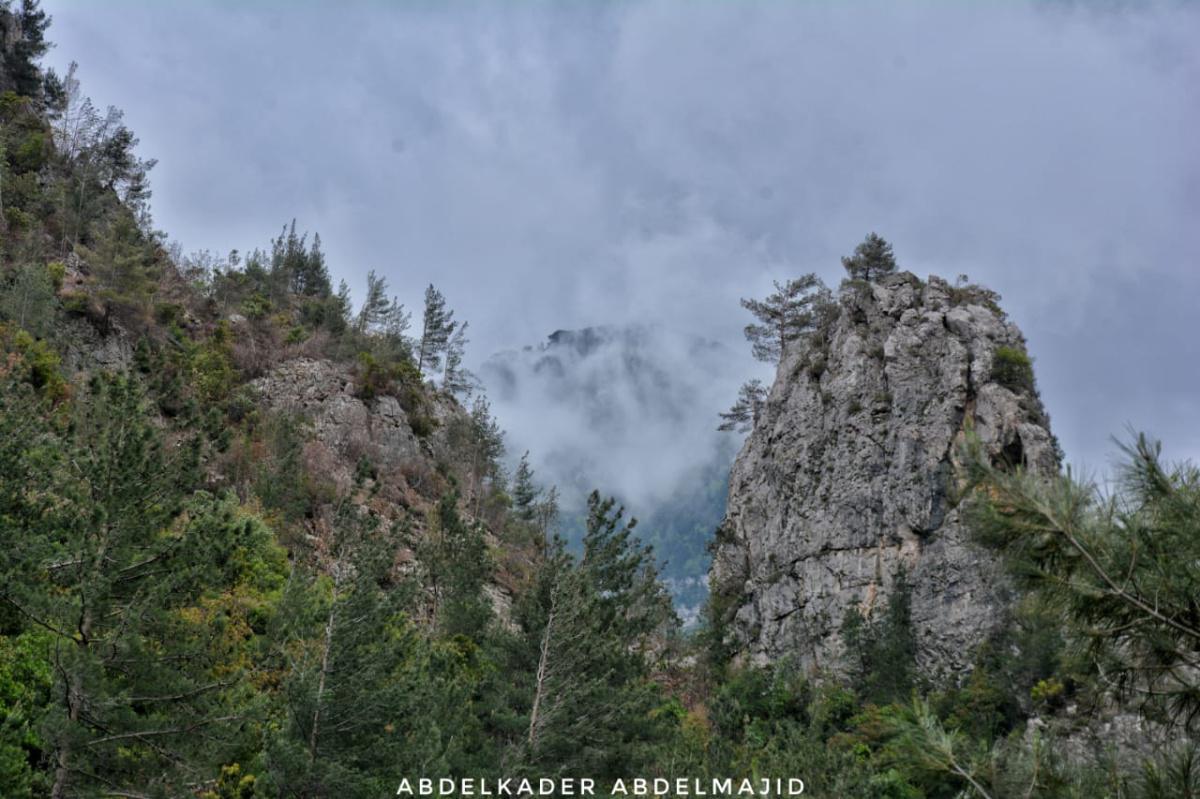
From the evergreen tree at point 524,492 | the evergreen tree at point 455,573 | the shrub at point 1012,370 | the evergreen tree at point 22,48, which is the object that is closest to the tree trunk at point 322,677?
the evergreen tree at point 455,573

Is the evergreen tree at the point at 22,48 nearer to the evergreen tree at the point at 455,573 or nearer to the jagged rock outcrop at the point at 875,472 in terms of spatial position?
the evergreen tree at the point at 455,573

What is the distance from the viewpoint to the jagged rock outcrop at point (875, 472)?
29.8 m

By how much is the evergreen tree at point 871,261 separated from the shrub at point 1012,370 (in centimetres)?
1072

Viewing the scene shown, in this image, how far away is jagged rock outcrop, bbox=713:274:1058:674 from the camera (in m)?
29.8

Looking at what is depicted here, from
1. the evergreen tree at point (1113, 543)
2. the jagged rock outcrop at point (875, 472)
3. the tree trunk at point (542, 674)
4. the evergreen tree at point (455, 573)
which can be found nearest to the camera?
the evergreen tree at point (1113, 543)

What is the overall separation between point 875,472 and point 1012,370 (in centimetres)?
767

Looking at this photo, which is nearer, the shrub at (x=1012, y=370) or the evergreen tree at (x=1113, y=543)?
the evergreen tree at (x=1113, y=543)

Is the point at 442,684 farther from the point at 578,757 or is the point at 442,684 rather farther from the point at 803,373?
the point at 803,373

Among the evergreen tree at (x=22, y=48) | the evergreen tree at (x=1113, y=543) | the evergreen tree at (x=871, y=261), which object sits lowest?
the evergreen tree at (x=1113, y=543)

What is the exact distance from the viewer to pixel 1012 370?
32.2 metres

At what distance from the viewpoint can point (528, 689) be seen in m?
14.3

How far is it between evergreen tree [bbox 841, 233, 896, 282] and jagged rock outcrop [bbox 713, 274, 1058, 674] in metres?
2.24

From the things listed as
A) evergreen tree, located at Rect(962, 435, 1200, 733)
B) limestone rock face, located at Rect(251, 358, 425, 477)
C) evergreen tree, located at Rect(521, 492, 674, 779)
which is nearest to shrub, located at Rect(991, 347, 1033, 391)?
evergreen tree, located at Rect(521, 492, 674, 779)

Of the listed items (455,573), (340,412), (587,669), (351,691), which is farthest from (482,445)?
(351,691)
